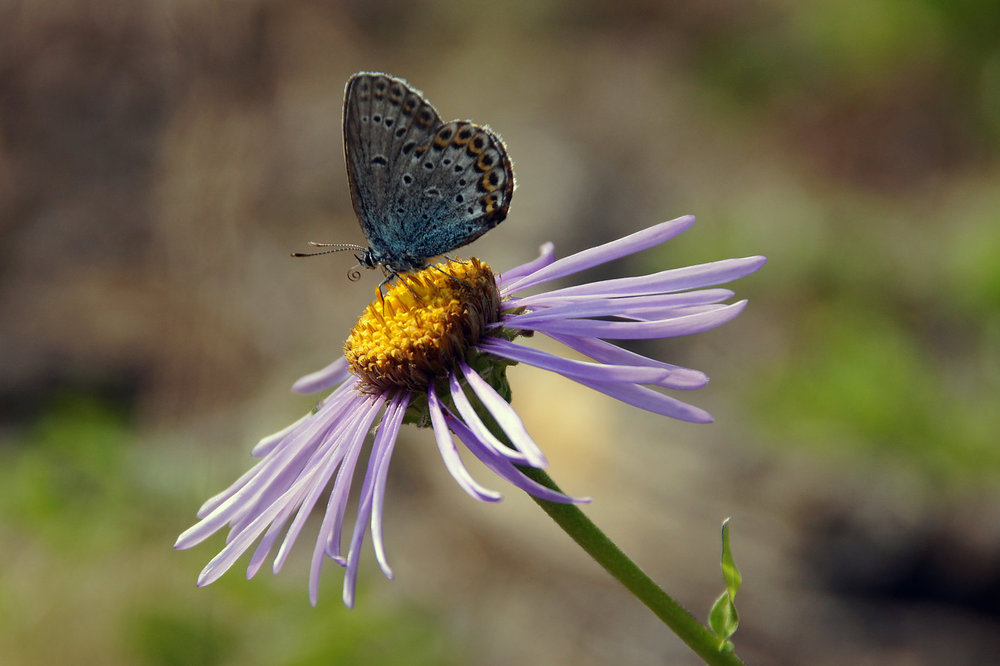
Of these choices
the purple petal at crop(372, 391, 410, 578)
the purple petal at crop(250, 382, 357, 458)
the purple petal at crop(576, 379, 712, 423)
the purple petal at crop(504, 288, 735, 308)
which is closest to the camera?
the purple petal at crop(372, 391, 410, 578)

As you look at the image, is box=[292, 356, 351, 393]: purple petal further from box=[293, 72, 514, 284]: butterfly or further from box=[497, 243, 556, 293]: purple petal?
box=[497, 243, 556, 293]: purple petal

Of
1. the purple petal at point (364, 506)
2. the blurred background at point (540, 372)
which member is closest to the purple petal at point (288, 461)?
the purple petal at point (364, 506)

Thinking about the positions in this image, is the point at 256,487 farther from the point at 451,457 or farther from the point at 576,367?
the point at 576,367

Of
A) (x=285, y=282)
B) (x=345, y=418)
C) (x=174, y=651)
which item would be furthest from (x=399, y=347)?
(x=285, y=282)

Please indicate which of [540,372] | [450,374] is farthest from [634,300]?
[540,372]

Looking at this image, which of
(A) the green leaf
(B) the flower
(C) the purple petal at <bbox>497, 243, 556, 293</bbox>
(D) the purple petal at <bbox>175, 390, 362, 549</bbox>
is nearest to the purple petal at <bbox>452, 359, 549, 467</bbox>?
(B) the flower

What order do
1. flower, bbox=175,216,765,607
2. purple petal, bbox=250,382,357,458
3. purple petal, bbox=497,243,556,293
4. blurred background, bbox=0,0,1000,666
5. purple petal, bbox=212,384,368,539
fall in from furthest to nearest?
1. blurred background, bbox=0,0,1000,666
2. purple petal, bbox=497,243,556,293
3. purple petal, bbox=250,382,357,458
4. purple petal, bbox=212,384,368,539
5. flower, bbox=175,216,765,607

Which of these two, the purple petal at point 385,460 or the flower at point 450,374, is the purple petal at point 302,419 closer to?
the flower at point 450,374
